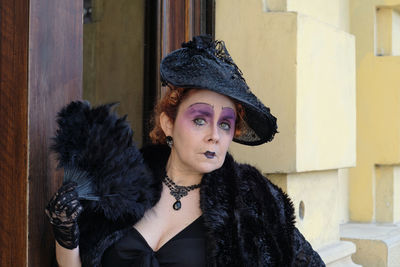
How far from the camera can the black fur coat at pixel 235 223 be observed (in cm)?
226

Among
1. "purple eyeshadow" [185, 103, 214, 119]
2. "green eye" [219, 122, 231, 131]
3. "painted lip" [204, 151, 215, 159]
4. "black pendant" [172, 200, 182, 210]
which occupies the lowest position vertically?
"black pendant" [172, 200, 182, 210]

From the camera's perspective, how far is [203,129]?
231 cm

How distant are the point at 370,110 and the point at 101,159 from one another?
10.6 ft

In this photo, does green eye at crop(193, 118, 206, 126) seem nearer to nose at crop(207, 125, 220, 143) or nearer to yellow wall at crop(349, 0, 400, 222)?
nose at crop(207, 125, 220, 143)

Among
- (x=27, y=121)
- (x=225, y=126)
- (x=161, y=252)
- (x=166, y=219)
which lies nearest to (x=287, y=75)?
(x=225, y=126)

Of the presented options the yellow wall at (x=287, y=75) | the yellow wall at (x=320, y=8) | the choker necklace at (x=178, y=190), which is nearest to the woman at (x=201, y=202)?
the choker necklace at (x=178, y=190)

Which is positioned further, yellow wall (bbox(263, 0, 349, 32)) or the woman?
yellow wall (bbox(263, 0, 349, 32))

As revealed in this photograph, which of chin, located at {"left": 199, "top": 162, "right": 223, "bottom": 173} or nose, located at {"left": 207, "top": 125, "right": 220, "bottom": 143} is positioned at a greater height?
nose, located at {"left": 207, "top": 125, "right": 220, "bottom": 143}

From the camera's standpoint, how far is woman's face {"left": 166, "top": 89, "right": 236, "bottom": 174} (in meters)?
2.30

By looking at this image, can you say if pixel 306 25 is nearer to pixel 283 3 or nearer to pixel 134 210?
pixel 283 3

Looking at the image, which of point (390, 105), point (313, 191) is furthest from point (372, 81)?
point (313, 191)

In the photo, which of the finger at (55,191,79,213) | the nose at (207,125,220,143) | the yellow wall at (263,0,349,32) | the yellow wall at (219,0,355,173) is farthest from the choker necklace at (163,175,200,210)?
the yellow wall at (263,0,349,32)

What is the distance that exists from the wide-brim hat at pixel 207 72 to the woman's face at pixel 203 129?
0.08 metres

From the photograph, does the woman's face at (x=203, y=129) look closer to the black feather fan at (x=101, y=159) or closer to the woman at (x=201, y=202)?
the woman at (x=201, y=202)
